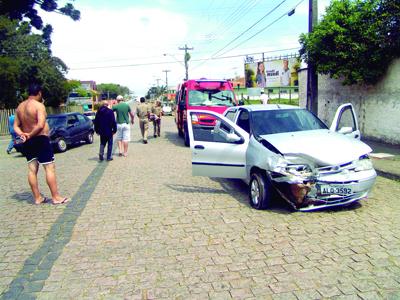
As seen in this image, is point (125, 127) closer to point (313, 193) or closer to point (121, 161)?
point (121, 161)

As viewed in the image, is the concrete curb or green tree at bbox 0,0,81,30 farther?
green tree at bbox 0,0,81,30

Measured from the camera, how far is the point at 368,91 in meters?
12.1

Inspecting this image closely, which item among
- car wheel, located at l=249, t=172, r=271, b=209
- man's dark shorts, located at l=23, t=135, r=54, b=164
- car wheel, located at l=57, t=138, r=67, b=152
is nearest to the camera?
car wheel, located at l=249, t=172, r=271, b=209

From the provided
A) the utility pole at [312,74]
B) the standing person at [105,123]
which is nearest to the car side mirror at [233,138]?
the standing person at [105,123]

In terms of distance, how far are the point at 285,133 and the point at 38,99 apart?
13.6 feet

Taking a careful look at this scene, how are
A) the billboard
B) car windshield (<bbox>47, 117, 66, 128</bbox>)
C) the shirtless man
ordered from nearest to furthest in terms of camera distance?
the shirtless man
car windshield (<bbox>47, 117, 66, 128</bbox>)
the billboard

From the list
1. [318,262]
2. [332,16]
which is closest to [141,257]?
[318,262]

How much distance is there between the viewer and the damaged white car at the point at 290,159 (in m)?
4.83

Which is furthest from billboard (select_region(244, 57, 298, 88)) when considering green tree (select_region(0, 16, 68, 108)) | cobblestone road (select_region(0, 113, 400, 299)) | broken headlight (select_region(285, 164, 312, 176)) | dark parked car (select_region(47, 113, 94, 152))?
broken headlight (select_region(285, 164, 312, 176))

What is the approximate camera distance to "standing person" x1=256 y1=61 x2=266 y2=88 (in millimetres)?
45531

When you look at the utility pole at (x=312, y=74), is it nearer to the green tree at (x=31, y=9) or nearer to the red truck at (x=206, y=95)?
the red truck at (x=206, y=95)

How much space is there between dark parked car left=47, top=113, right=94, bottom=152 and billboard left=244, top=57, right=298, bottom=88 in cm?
3287

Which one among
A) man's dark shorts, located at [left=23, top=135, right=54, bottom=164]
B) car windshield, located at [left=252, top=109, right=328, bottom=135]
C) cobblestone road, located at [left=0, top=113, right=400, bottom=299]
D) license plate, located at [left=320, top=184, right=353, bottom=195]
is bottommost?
cobblestone road, located at [left=0, top=113, right=400, bottom=299]

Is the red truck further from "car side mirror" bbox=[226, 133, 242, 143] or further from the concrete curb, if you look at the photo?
"car side mirror" bbox=[226, 133, 242, 143]
